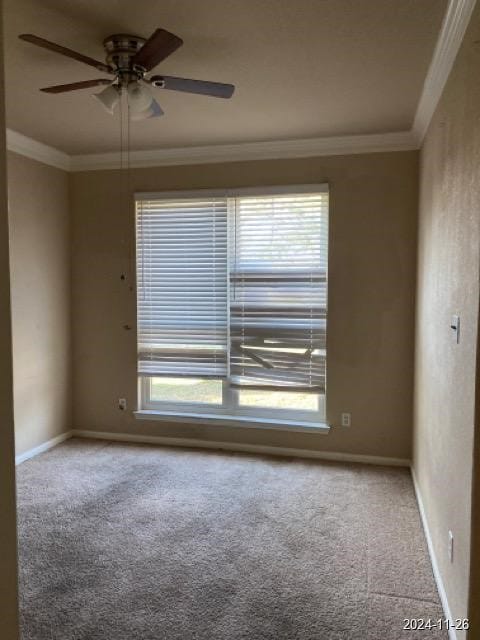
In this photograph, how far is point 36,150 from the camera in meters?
4.12

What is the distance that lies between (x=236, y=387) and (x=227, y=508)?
1.30 m

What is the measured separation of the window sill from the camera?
4142 mm

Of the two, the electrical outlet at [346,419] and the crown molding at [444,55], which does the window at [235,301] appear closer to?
the electrical outlet at [346,419]

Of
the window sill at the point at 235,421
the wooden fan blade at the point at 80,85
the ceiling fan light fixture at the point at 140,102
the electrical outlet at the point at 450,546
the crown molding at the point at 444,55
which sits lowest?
the window sill at the point at 235,421

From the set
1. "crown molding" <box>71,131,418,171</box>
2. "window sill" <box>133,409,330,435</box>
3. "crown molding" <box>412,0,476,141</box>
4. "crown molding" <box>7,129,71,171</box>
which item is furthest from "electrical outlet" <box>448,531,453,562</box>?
"crown molding" <box>7,129,71,171</box>

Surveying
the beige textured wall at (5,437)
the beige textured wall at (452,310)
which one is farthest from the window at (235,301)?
the beige textured wall at (5,437)

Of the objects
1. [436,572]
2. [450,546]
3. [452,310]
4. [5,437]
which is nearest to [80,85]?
[5,437]

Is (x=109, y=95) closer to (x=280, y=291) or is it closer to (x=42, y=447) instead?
(x=280, y=291)

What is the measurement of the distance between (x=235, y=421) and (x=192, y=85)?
288cm

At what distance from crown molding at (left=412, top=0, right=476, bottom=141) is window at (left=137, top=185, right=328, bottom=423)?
1.12 metres

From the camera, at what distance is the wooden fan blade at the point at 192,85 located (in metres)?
2.33

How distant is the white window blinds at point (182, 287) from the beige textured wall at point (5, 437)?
3107 millimetres

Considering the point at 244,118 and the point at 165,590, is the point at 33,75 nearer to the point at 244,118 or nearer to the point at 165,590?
the point at 244,118

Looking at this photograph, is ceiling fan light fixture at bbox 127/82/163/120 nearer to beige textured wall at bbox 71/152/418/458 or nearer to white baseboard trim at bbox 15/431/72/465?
beige textured wall at bbox 71/152/418/458
